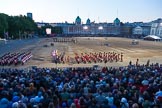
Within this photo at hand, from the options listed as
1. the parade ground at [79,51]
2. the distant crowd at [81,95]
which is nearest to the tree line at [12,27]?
the parade ground at [79,51]

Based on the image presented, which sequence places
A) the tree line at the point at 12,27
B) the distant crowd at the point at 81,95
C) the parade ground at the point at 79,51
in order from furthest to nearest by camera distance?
the tree line at the point at 12,27
the parade ground at the point at 79,51
the distant crowd at the point at 81,95

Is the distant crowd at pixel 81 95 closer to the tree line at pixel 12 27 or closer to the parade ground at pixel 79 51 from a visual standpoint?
the parade ground at pixel 79 51

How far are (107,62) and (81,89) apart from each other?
33.6 m

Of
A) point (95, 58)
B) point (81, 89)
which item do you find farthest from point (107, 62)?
point (81, 89)

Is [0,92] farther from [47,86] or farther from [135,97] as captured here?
[135,97]

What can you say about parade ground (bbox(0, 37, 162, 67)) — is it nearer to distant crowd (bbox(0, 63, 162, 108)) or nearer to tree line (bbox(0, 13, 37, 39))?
tree line (bbox(0, 13, 37, 39))

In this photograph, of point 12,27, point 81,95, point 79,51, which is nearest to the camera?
point 81,95

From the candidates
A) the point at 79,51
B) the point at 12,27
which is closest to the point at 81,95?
the point at 79,51


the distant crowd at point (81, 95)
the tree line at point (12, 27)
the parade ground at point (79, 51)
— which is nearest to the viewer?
the distant crowd at point (81, 95)

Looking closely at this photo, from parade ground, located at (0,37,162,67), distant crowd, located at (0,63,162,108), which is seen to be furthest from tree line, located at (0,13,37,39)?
distant crowd, located at (0,63,162,108)

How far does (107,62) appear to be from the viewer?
53.1 m

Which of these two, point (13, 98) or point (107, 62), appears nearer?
point (13, 98)

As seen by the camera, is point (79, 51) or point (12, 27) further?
point (12, 27)

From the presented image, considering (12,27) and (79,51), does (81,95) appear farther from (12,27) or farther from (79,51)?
(12,27)
